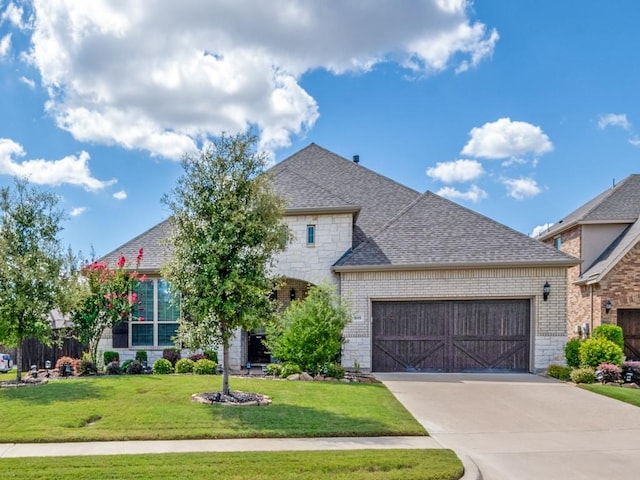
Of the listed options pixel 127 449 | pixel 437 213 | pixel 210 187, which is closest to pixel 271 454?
pixel 127 449

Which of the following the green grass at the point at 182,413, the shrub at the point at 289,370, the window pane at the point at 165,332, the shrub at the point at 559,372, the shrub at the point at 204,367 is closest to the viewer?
the green grass at the point at 182,413

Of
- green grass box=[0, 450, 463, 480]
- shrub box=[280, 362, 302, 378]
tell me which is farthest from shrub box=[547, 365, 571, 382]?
green grass box=[0, 450, 463, 480]

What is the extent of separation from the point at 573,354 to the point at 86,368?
13.7 m

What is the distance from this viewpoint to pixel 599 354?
12125mm

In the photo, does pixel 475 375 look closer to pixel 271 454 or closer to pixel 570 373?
pixel 570 373

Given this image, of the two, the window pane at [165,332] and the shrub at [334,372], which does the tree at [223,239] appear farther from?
the window pane at [165,332]

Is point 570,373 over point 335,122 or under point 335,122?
under

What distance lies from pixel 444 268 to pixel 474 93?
6.19 metres

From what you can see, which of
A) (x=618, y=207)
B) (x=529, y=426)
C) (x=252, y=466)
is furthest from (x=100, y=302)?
(x=618, y=207)

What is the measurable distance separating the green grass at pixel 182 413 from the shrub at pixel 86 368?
1894 mm

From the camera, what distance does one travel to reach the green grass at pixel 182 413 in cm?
667

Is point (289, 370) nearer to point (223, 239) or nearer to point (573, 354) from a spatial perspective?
point (223, 239)

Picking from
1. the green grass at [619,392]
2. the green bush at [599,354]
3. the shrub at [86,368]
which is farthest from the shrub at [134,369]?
the green bush at [599,354]

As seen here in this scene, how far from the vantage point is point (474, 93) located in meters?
15.1
